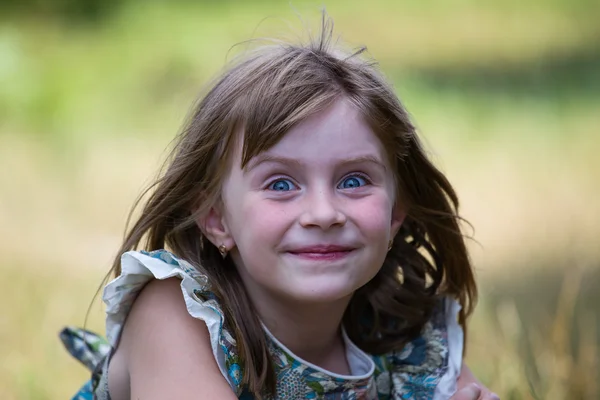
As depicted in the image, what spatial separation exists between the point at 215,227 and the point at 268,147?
10.5 inches

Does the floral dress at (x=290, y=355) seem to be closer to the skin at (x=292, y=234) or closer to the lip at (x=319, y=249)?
the skin at (x=292, y=234)

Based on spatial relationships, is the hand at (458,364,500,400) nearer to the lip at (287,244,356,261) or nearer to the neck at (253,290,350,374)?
the neck at (253,290,350,374)

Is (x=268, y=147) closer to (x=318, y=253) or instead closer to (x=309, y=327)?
(x=318, y=253)

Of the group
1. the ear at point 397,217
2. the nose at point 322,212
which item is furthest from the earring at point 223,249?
the ear at point 397,217

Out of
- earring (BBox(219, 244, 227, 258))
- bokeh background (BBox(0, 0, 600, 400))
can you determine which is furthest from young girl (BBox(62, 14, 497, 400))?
bokeh background (BBox(0, 0, 600, 400))

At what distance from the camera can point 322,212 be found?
1978 millimetres

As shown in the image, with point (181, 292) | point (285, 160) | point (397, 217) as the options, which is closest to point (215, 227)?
point (181, 292)

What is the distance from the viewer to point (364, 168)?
6.84ft

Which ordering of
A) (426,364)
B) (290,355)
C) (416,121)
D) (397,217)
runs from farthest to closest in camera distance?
(416,121) → (426,364) → (397,217) → (290,355)

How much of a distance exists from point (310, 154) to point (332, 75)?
0.67 ft

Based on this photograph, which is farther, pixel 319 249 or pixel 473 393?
pixel 473 393

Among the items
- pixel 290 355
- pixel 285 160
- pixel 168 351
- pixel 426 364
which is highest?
pixel 285 160

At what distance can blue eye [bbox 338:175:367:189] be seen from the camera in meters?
2.06

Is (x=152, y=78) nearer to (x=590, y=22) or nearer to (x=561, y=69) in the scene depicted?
(x=561, y=69)
